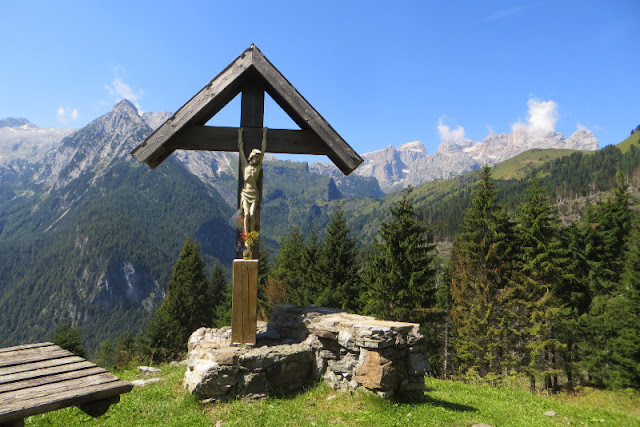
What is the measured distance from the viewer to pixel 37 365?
3521 millimetres

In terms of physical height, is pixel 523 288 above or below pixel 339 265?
below


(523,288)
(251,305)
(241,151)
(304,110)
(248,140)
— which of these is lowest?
(523,288)

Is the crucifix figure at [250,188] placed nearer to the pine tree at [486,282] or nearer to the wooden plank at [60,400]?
the wooden plank at [60,400]

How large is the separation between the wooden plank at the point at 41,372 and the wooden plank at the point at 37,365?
5 cm

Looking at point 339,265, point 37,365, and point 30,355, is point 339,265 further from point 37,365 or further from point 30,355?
point 37,365

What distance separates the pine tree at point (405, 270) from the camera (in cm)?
2428

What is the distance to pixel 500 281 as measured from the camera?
25797 millimetres

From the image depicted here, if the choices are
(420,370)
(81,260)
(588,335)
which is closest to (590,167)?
(588,335)

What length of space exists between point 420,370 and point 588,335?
29.0 metres

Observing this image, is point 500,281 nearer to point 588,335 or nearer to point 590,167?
point 588,335

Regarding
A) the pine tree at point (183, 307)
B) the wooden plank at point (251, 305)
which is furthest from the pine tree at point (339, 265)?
the wooden plank at point (251, 305)

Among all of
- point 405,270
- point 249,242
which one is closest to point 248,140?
point 249,242

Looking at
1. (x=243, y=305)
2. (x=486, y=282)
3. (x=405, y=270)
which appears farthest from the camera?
(x=486, y=282)

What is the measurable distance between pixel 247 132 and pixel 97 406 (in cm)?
570
